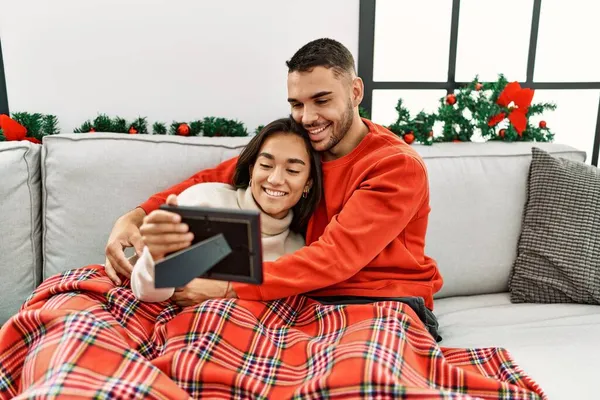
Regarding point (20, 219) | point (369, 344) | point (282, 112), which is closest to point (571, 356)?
point (369, 344)

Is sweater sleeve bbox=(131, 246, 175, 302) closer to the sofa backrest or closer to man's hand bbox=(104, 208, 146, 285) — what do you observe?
man's hand bbox=(104, 208, 146, 285)

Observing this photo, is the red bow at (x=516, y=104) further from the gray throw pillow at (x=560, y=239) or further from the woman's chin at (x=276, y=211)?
the woman's chin at (x=276, y=211)

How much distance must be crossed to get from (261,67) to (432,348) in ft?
4.11

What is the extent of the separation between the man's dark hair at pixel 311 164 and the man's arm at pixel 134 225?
0.19 feet

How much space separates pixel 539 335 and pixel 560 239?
1.22 ft

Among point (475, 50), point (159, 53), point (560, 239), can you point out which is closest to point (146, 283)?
point (159, 53)

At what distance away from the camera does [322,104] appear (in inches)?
55.1

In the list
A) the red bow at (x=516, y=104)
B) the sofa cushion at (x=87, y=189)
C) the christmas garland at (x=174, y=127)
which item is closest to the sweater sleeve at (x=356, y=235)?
the sofa cushion at (x=87, y=189)

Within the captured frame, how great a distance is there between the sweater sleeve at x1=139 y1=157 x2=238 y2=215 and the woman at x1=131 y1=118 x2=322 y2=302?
5 centimetres

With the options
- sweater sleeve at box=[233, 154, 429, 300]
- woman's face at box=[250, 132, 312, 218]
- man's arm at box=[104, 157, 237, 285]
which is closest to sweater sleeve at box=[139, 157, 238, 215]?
man's arm at box=[104, 157, 237, 285]

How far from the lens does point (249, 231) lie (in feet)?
2.56

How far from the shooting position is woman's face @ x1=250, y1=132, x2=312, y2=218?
1.37 meters

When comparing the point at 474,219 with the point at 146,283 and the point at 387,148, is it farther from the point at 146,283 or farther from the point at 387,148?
the point at 146,283

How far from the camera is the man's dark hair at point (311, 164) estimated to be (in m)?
1.43
